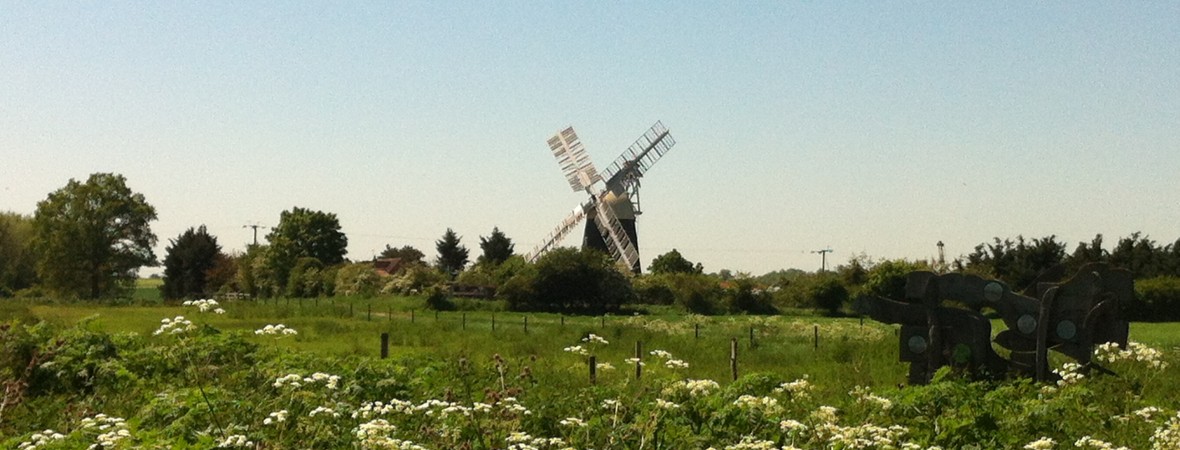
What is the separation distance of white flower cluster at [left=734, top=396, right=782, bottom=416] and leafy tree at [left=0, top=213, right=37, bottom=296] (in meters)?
78.2

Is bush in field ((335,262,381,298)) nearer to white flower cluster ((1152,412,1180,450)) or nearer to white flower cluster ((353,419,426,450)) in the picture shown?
white flower cluster ((1152,412,1180,450))

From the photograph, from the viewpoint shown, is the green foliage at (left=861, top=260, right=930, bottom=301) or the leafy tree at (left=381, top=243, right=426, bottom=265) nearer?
the green foliage at (left=861, top=260, right=930, bottom=301)

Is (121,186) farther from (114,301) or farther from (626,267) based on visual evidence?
(626,267)

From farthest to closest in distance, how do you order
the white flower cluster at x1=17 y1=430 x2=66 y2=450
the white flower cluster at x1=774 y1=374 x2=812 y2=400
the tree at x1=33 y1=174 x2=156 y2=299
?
1. the tree at x1=33 y1=174 x2=156 y2=299
2. the white flower cluster at x1=774 y1=374 x2=812 y2=400
3. the white flower cluster at x1=17 y1=430 x2=66 y2=450

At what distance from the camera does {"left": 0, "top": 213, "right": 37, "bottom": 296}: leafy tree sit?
257 ft

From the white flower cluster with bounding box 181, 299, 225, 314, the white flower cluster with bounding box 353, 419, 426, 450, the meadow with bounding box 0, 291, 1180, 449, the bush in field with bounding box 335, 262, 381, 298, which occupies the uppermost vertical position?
the bush in field with bounding box 335, 262, 381, 298

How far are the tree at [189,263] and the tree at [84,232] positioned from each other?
44.8 feet

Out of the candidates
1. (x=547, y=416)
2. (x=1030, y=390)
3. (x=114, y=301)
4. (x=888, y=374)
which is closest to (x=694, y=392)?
(x=547, y=416)

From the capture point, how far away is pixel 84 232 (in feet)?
203

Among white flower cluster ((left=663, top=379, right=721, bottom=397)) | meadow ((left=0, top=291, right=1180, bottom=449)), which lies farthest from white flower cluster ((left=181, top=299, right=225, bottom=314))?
Answer: white flower cluster ((left=663, top=379, right=721, bottom=397))

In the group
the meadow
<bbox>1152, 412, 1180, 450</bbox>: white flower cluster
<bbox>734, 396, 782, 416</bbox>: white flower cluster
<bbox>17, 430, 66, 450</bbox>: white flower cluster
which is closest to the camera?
<bbox>17, 430, 66, 450</bbox>: white flower cluster

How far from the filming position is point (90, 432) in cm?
686

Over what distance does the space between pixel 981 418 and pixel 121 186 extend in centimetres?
6113

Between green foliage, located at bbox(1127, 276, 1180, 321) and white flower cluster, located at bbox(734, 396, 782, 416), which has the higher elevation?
green foliage, located at bbox(1127, 276, 1180, 321)
